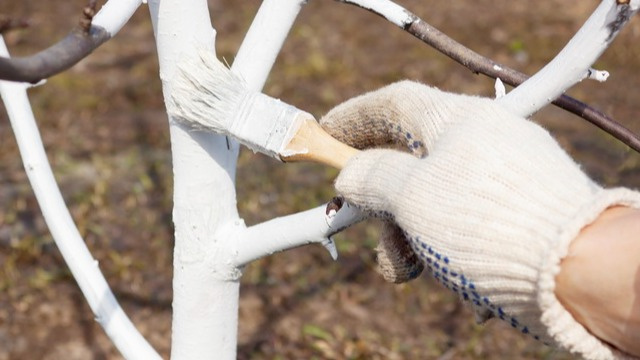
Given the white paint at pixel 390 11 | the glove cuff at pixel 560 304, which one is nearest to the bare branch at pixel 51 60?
the white paint at pixel 390 11

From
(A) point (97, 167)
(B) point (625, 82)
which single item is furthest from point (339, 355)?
(B) point (625, 82)

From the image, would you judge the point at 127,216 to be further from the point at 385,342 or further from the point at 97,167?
the point at 385,342

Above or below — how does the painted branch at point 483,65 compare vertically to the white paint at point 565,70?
below

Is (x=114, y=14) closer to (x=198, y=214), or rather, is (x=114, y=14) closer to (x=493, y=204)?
(x=198, y=214)

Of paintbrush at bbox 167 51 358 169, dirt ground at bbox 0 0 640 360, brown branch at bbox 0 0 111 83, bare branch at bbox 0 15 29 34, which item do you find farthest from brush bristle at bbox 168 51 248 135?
dirt ground at bbox 0 0 640 360

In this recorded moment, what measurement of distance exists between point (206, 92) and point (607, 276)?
685mm

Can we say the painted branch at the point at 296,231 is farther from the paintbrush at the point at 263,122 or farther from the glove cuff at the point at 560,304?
the glove cuff at the point at 560,304

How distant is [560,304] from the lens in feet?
3.71

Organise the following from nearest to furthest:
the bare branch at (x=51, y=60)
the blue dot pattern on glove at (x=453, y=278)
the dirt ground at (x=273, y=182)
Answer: the bare branch at (x=51, y=60)
the blue dot pattern on glove at (x=453, y=278)
the dirt ground at (x=273, y=182)

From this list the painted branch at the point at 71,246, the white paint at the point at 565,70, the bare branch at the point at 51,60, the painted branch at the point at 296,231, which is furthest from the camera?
the painted branch at the point at 71,246

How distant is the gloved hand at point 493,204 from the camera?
3.70ft

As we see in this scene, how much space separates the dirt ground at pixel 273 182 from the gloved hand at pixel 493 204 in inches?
65.0

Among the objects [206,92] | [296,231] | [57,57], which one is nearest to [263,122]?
[206,92]

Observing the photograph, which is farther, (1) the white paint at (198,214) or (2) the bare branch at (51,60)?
(1) the white paint at (198,214)
